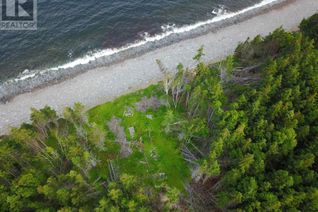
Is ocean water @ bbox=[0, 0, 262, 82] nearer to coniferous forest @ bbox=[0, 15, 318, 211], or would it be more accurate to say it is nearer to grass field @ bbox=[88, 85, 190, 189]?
grass field @ bbox=[88, 85, 190, 189]

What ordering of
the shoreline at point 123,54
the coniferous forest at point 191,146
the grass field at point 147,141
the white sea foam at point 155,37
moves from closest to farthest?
the coniferous forest at point 191,146
the grass field at point 147,141
the shoreline at point 123,54
the white sea foam at point 155,37

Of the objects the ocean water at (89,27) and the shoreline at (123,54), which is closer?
the shoreline at (123,54)

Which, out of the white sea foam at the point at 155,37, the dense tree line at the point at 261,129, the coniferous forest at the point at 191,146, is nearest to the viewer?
the dense tree line at the point at 261,129

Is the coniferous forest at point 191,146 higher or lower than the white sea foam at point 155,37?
lower

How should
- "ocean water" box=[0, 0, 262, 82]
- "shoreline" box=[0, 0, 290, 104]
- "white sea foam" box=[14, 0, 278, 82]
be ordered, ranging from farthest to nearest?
1. "ocean water" box=[0, 0, 262, 82]
2. "white sea foam" box=[14, 0, 278, 82]
3. "shoreline" box=[0, 0, 290, 104]

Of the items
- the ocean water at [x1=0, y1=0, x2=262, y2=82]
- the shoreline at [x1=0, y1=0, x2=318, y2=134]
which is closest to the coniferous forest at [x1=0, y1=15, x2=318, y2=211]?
the shoreline at [x1=0, y1=0, x2=318, y2=134]

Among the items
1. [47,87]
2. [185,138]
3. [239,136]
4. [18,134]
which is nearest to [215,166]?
[239,136]

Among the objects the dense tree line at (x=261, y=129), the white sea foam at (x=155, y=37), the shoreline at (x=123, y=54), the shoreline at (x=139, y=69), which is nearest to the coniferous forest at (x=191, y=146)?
the dense tree line at (x=261, y=129)

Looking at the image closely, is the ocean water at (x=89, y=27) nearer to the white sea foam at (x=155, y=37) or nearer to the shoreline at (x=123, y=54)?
the white sea foam at (x=155, y=37)
